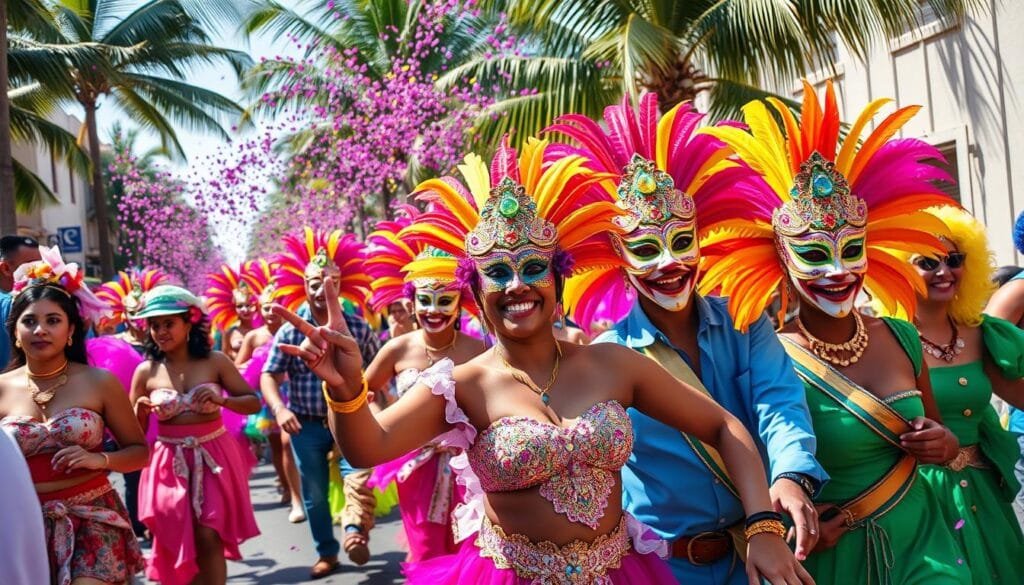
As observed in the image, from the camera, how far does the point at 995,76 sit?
13.3 meters

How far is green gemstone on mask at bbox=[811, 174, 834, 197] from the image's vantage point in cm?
369

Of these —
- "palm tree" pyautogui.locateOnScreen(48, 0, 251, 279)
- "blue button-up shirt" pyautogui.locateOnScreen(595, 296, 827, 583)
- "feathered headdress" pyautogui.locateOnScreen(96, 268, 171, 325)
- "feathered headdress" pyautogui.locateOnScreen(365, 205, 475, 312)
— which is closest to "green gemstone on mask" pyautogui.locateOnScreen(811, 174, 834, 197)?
"blue button-up shirt" pyautogui.locateOnScreen(595, 296, 827, 583)

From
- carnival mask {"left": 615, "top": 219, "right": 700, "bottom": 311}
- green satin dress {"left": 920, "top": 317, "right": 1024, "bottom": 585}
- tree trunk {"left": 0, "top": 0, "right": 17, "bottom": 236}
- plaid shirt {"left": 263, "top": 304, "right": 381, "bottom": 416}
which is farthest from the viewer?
tree trunk {"left": 0, "top": 0, "right": 17, "bottom": 236}

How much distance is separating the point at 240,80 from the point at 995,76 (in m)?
16.8

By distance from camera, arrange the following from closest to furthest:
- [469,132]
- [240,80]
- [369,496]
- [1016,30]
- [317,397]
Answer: [369,496], [317,397], [1016,30], [469,132], [240,80]

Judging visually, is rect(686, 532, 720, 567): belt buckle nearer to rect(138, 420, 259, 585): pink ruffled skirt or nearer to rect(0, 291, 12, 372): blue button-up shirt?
rect(138, 420, 259, 585): pink ruffled skirt

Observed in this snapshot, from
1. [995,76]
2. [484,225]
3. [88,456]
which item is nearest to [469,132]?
[995,76]

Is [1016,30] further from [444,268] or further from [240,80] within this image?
[240,80]

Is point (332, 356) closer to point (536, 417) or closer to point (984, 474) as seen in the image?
point (536, 417)

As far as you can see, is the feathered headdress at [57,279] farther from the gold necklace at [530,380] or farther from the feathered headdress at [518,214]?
the gold necklace at [530,380]

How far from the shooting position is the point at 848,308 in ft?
12.0

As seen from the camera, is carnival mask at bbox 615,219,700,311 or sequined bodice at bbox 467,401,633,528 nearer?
sequined bodice at bbox 467,401,633,528

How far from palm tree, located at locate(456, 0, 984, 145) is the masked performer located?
6367mm

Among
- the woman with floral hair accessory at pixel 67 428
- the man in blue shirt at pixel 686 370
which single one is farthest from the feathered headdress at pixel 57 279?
the man in blue shirt at pixel 686 370
